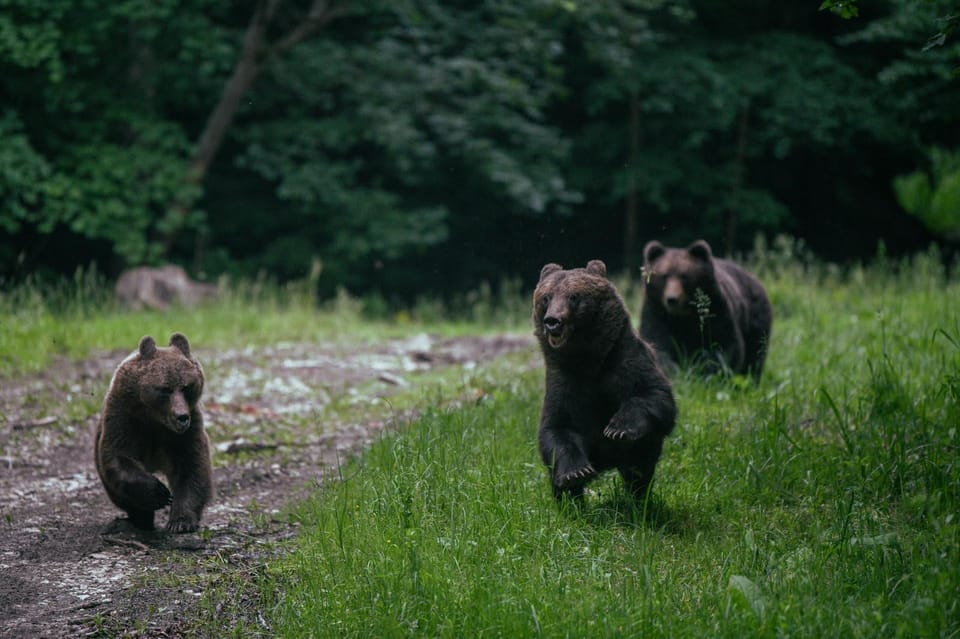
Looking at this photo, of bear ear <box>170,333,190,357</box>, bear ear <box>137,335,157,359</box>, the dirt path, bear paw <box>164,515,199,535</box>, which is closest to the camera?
the dirt path

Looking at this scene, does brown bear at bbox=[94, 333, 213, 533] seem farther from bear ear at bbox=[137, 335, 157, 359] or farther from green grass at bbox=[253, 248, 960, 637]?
green grass at bbox=[253, 248, 960, 637]

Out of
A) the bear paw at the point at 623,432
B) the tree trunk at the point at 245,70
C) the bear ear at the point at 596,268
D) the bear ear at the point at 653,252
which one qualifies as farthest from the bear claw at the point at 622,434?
the tree trunk at the point at 245,70

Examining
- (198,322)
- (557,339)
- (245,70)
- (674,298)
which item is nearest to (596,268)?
(557,339)

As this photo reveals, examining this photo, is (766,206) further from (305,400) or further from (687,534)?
(687,534)

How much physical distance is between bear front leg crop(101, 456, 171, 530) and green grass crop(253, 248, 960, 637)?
2.37 ft

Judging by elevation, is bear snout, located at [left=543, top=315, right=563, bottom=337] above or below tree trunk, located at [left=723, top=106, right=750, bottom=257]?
below

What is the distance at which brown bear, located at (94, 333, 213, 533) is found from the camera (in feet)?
15.8

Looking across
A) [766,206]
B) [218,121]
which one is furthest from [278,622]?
[766,206]

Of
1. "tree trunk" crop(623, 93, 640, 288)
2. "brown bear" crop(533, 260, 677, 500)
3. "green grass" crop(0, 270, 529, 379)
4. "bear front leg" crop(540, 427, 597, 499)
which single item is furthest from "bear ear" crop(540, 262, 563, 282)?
"tree trunk" crop(623, 93, 640, 288)

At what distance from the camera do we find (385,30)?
16.7 metres

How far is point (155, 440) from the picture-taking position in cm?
512

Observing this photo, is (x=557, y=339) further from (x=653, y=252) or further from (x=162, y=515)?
(x=653, y=252)

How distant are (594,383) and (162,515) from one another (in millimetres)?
2625

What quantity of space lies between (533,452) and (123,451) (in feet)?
6.87
